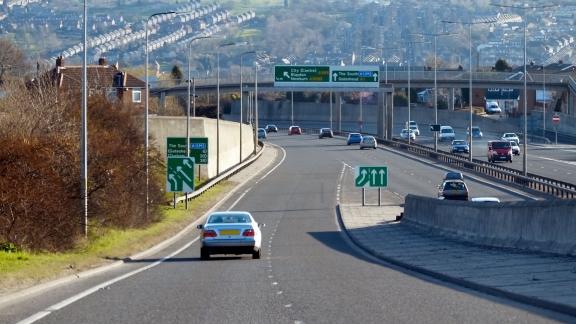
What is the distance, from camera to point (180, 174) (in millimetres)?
49594

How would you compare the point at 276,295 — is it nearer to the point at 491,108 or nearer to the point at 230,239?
the point at 230,239

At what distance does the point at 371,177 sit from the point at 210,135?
70.0ft

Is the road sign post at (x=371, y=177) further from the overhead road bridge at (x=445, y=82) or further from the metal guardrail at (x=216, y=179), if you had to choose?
the overhead road bridge at (x=445, y=82)

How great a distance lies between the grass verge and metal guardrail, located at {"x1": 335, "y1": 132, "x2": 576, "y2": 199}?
719 inches

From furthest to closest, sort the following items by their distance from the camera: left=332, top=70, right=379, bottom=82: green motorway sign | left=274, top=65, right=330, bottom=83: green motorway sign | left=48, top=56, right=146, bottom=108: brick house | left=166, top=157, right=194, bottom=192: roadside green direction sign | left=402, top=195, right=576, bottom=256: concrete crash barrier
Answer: left=332, top=70, right=379, bottom=82: green motorway sign
left=274, top=65, right=330, bottom=83: green motorway sign
left=48, top=56, right=146, bottom=108: brick house
left=166, top=157, right=194, bottom=192: roadside green direction sign
left=402, top=195, right=576, bottom=256: concrete crash barrier

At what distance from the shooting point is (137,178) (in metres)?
44.2

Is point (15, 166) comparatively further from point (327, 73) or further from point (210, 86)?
point (210, 86)

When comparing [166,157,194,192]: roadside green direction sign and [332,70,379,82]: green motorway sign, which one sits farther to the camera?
[332,70,379,82]: green motorway sign

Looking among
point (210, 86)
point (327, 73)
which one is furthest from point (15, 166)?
point (210, 86)

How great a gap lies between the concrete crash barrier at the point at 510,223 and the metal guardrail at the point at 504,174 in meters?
14.9

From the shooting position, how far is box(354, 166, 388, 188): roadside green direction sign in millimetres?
60531

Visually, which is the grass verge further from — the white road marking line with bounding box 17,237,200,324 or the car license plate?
the car license plate

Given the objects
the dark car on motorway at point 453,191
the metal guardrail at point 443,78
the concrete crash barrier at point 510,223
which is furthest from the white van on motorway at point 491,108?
the concrete crash barrier at point 510,223

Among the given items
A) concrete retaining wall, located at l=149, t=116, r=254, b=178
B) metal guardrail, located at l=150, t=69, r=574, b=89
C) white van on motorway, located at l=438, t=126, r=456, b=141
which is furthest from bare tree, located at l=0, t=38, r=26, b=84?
white van on motorway, located at l=438, t=126, r=456, b=141
